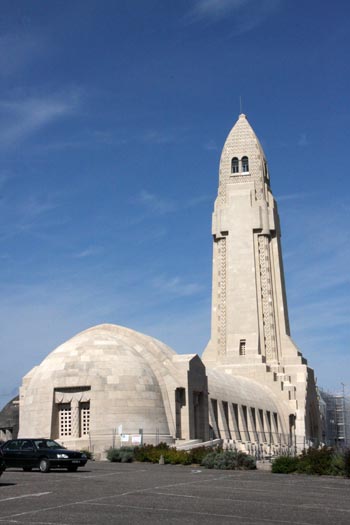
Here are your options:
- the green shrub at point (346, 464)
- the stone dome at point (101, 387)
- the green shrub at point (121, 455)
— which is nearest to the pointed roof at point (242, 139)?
the stone dome at point (101, 387)

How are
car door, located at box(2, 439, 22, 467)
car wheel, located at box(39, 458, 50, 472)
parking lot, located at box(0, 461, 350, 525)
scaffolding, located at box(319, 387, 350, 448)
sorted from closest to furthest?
parking lot, located at box(0, 461, 350, 525) → car wheel, located at box(39, 458, 50, 472) → car door, located at box(2, 439, 22, 467) → scaffolding, located at box(319, 387, 350, 448)

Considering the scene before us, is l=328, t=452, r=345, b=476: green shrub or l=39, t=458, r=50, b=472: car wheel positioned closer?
l=39, t=458, r=50, b=472: car wheel

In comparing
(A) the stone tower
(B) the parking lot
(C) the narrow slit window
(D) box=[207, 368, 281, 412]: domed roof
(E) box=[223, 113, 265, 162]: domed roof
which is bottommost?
(B) the parking lot

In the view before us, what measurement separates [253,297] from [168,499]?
5299cm

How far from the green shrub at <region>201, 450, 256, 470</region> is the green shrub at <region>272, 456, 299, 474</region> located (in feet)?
6.21

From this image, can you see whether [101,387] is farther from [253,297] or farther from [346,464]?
[253,297]

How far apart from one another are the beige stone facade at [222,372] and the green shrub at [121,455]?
2.43 meters

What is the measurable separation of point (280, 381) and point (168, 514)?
5329cm

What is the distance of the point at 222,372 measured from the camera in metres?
59.3

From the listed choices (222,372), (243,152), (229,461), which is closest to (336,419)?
(222,372)

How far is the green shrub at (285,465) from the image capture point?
27.0 m

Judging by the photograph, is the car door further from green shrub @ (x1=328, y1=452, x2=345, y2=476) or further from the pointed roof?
the pointed roof

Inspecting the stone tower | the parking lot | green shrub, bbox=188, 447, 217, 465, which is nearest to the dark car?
the parking lot

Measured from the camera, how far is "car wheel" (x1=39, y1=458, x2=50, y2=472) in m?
24.5
